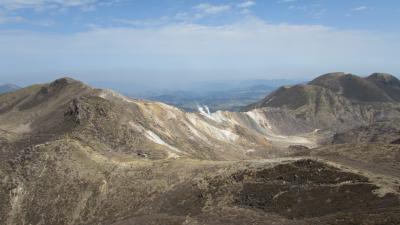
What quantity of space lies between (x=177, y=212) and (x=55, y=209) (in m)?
24.6

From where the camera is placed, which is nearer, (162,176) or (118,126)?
(162,176)

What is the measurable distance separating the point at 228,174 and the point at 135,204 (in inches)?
561

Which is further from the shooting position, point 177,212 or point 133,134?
point 133,134

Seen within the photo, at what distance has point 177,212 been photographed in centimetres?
5841

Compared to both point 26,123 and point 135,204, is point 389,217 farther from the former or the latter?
point 26,123

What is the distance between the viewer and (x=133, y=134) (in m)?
103

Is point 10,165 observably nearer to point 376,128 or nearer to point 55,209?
point 55,209

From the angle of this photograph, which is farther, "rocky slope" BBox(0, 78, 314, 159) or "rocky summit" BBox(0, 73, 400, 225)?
"rocky slope" BBox(0, 78, 314, 159)

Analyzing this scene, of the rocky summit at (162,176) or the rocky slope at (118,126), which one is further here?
the rocky slope at (118,126)

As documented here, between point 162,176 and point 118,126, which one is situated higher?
point 118,126

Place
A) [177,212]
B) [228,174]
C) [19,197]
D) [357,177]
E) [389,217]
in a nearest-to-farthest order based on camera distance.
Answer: [389,217], [357,177], [177,212], [228,174], [19,197]

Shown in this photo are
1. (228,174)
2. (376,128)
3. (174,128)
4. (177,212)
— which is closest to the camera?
(177,212)

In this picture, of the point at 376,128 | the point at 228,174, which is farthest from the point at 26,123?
the point at 376,128

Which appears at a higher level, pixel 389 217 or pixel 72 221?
pixel 389 217
